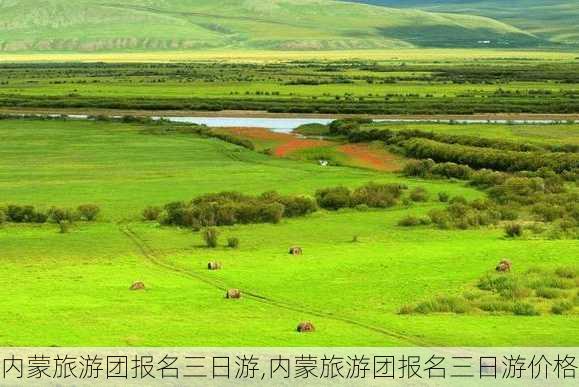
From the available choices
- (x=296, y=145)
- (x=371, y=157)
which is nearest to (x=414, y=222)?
(x=371, y=157)

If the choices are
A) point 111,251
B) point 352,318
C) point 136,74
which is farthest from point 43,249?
point 136,74

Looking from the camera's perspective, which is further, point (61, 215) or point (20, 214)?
point (20, 214)

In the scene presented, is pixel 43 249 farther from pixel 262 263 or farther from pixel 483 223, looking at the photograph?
pixel 483 223

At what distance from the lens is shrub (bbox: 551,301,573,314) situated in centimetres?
2530

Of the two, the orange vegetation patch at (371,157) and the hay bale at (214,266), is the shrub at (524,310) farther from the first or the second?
the orange vegetation patch at (371,157)

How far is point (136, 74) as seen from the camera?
571ft

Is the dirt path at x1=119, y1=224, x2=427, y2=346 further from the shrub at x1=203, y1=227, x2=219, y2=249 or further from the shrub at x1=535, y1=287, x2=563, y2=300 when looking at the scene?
the shrub at x1=535, y1=287, x2=563, y2=300

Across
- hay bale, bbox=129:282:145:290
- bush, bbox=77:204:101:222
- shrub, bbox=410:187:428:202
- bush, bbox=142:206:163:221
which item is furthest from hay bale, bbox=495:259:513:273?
bush, bbox=77:204:101:222

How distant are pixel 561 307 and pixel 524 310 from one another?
1.04 m

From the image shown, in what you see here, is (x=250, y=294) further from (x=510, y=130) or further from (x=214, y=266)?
(x=510, y=130)

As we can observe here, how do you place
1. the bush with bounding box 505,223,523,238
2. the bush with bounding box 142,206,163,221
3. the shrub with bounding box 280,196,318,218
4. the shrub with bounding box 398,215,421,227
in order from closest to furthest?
the bush with bounding box 505,223,523,238, the shrub with bounding box 398,215,421,227, the bush with bounding box 142,206,163,221, the shrub with bounding box 280,196,318,218

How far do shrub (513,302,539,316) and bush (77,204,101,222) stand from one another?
67.6ft

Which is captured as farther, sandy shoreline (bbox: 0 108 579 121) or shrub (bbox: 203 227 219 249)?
sandy shoreline (bbox: 0 108 579 121)

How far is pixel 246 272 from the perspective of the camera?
101 feet
